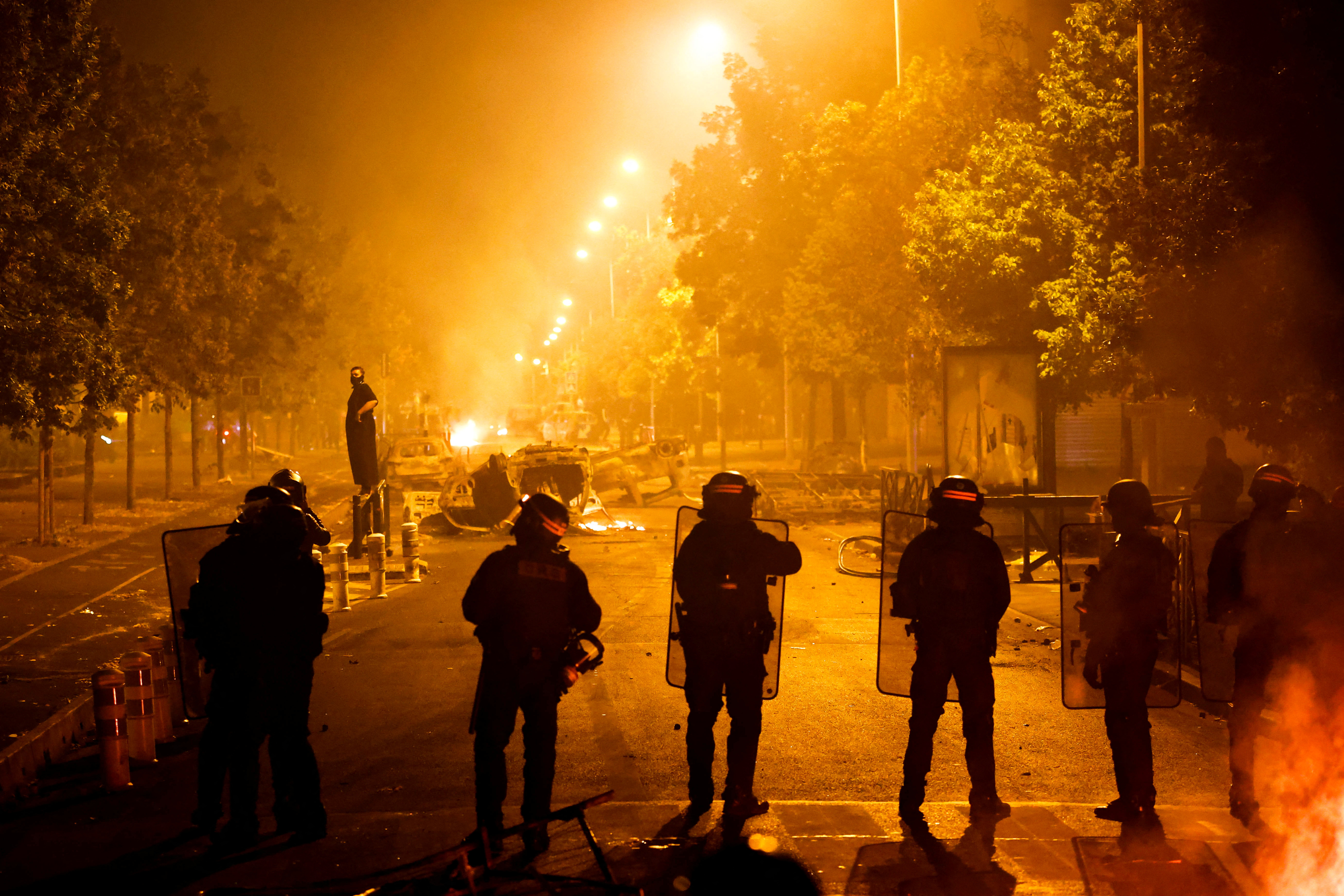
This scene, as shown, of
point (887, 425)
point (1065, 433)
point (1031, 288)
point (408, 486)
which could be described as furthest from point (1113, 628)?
point (887, 425)

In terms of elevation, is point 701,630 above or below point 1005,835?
above

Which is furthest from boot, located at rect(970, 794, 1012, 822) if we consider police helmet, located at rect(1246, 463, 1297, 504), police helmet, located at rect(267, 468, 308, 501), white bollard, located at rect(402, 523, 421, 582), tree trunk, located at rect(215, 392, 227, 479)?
tree trunk, located at rect(215, 392, 227, 479)

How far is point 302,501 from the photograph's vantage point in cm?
716

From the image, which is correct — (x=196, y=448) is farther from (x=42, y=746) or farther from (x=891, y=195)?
(x=42, y=746)

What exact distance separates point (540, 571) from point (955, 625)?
2150 millimetres

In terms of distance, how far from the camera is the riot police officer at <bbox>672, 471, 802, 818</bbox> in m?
6.35

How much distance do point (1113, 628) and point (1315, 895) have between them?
1580 millimetres

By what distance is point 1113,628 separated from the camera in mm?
6316

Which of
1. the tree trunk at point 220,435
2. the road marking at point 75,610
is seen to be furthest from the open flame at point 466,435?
the road marking at point 75,610

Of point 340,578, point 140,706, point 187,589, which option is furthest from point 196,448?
point 140,706

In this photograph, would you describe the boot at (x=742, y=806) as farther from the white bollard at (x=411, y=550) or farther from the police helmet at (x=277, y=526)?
the white bollard at (x=411, y=550)

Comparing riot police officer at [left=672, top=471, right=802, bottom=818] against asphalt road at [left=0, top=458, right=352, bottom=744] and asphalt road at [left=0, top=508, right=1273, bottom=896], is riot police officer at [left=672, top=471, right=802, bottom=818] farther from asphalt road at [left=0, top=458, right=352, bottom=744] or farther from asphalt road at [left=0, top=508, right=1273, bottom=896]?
asphalt road at [left=0, top=458, right=352, bottom=744]

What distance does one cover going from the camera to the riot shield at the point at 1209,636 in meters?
7.62

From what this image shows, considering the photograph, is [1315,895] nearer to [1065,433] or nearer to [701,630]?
[701,630]
